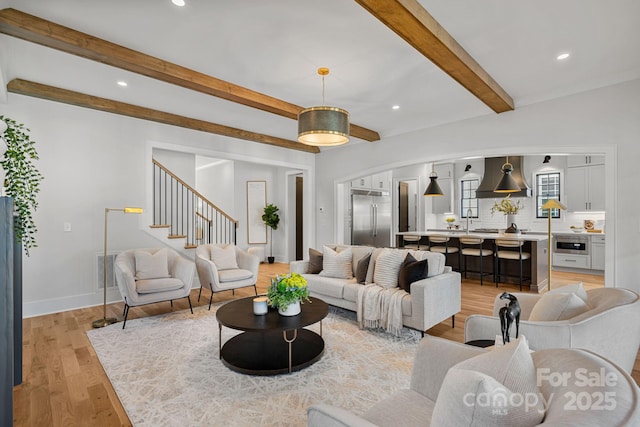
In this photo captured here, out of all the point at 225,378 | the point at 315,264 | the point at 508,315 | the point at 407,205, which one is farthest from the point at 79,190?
the point at 407,205

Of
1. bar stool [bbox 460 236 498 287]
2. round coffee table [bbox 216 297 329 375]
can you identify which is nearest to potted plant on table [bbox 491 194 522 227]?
bar stool [bbox 460 236 498 287]

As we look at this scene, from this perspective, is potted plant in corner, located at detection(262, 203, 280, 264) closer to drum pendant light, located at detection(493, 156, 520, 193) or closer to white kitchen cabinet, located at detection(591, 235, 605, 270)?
drum pendant light, located at detection(493, 156, 520, 193)

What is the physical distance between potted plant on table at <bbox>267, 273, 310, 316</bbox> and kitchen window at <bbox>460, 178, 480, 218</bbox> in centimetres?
797

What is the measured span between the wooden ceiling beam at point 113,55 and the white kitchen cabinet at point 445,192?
23.0 ft

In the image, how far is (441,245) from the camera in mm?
6781

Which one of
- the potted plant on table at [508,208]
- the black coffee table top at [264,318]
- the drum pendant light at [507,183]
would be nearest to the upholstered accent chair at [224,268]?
the black coffee table top at [264,318]

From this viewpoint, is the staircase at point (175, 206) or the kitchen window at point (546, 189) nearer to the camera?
the staircase at point (175, 206)

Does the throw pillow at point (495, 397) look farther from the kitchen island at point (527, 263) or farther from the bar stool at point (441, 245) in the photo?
the bar stool at point (441, 245)

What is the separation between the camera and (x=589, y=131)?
3959 mm

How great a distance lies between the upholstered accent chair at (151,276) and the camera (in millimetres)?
3707

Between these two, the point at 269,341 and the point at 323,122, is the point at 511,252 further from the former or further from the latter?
the point at 269,341

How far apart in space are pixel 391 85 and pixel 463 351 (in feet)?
10.8

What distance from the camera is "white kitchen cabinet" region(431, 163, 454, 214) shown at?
9578mm

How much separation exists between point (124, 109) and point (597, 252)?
9420mm
